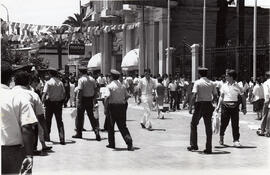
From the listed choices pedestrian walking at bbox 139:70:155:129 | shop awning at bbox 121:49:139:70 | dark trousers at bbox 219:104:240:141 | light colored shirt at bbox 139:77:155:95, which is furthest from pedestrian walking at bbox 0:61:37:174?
shop awning at bbox 121:49:139:70

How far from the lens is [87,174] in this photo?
7.78 metres

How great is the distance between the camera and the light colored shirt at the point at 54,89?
11391 mm

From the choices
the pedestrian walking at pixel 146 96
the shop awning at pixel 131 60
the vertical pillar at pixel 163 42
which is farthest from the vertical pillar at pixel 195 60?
the pedestrian walking at pixel 146 96

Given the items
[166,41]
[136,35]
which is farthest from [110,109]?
[136,35]

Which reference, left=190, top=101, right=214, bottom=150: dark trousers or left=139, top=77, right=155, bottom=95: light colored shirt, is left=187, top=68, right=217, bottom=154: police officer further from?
left=139, top=77, right=155, bottom=95: light colored shirt

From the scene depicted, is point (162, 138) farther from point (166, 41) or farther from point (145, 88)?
point (166, 41)

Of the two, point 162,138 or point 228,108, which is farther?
point 162,138

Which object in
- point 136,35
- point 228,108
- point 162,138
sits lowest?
point 162,138

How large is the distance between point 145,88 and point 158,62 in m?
24.2

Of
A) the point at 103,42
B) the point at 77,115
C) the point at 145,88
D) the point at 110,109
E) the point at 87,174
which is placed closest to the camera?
the point at 87,174

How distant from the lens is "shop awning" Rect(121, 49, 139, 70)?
139ft

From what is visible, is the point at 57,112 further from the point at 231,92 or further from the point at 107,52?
the point at 107,52

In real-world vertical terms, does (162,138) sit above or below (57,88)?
below

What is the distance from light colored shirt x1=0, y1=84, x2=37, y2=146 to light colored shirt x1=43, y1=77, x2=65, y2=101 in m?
6.87
